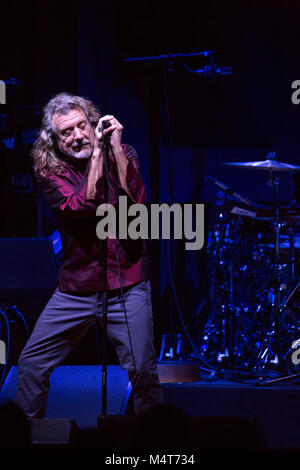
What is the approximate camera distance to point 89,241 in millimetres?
3492

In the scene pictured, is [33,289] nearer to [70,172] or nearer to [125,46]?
[70,172]

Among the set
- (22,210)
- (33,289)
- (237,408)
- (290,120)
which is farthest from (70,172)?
(290,120)

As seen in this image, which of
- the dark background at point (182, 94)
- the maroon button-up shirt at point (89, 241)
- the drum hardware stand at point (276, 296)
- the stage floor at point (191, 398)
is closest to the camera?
the maroon button-up shirt at point (89, 241)

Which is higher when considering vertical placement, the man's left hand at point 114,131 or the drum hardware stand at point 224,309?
the man's left hand at point 114,131

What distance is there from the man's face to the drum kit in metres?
3.02

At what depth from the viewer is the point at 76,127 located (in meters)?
3.56

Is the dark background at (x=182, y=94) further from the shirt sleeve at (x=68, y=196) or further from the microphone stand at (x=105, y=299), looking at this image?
the microphone stand at (x=105, y=299)

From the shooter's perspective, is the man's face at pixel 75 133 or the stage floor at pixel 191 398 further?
the stage floor at pixel 191 398

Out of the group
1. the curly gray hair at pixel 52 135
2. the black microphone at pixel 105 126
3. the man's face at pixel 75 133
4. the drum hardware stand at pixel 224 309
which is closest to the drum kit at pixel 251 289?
the drum hardware stand at pixel 224 309

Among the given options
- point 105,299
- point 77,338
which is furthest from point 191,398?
point 105,299

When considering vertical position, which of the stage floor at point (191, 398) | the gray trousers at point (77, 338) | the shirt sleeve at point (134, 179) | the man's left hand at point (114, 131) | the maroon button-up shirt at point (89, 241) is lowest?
the stage floor at point (191, 398)

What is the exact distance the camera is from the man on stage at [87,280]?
130 inches

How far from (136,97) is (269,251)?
201 cm

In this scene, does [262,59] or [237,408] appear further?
[262,59]
